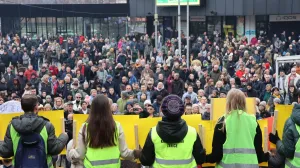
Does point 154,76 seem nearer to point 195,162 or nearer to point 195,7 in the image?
point 195,162

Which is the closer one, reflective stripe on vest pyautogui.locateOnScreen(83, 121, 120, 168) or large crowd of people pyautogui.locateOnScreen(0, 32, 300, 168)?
reflective stripe on vest pyautogui.locateOnScreen(83, 121, 120, 168)

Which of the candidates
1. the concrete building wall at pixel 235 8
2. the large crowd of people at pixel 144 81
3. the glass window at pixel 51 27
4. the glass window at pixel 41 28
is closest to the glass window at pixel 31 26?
the glass window at pixel 41 28

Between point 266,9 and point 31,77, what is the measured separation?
689 inches

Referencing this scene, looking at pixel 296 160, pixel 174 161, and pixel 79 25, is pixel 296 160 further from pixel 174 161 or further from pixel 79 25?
pixel 79 25

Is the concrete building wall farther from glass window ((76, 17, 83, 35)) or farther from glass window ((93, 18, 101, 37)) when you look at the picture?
glass window ((76, 17, 83, 35))

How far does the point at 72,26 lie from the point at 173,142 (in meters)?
38.4

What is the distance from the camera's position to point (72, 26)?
140 ft

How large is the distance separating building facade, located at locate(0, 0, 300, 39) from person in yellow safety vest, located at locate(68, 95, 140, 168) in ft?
70.7

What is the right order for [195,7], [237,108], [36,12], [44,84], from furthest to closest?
[36,12] < [195,7] < [44,84] < [237,108]

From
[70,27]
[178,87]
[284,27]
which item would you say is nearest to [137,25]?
[70,27]

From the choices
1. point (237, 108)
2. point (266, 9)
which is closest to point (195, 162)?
point (237, 108)

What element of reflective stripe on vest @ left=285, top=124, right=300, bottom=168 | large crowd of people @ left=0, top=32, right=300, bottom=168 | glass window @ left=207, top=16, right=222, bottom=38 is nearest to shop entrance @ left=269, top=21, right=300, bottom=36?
glass window @ left=207, top=16, right=222, bottom=38

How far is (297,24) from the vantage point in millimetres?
32406

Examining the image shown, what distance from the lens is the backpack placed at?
5.34 metres
